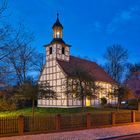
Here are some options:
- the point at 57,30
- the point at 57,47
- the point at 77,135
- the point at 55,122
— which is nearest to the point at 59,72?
the point at 57,47

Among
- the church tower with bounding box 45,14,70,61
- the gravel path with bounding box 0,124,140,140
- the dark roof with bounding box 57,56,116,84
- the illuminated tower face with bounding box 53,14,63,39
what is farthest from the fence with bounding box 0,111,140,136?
the illuminated tower face with bounding box 53,14,63,39

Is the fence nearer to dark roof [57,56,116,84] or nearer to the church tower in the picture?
dark roof [57,56,116,84]

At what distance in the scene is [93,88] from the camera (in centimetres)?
2441

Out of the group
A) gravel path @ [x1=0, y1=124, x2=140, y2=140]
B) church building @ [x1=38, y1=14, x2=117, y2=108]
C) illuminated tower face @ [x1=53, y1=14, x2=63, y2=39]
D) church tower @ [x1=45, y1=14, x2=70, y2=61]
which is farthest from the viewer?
illuminated tower face @ [x1=53, y1=14, x2=63, y2=39]

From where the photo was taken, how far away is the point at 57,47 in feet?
136

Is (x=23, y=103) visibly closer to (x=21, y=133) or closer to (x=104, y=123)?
(x=104, y=123)

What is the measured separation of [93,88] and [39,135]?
32.7 feet

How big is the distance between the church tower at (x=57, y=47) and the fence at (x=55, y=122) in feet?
70.4

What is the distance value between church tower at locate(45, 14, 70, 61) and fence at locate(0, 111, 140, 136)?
845 inches

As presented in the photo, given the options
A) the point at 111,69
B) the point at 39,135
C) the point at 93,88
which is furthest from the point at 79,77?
the point at 111,69

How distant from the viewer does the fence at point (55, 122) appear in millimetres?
14828

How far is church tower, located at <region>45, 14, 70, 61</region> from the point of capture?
4125 centimetres

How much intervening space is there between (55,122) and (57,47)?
25553mm

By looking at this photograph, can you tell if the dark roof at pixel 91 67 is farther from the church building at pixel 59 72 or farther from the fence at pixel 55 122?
the fence at pixel 55 122
